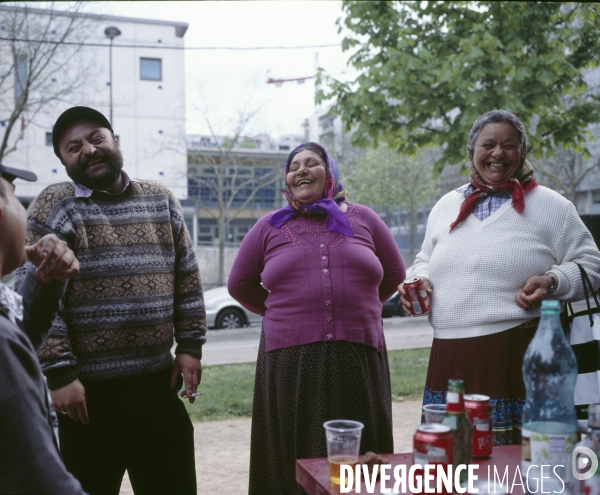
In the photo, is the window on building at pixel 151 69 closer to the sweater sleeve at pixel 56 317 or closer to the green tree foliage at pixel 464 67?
the green tree foliage at pixel 464 67

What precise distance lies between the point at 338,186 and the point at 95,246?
1334 millimetres

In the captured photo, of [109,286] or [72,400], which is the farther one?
[109,286]

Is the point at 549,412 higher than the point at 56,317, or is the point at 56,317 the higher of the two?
the point at 56,317

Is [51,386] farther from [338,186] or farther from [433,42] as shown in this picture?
[433,42]

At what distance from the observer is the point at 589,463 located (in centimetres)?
178

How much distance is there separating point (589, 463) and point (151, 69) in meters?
28.6

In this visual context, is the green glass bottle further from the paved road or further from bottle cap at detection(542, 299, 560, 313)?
the paved road

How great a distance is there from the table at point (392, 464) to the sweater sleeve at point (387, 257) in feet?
4.49

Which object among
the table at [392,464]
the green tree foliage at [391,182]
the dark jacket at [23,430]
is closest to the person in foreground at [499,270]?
the table at [392,464]

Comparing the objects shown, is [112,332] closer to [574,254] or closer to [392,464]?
[392,464]

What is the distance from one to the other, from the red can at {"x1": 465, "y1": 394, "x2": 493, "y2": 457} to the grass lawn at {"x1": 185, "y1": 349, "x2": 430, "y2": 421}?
4839mm

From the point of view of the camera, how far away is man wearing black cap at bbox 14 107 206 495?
277 cm

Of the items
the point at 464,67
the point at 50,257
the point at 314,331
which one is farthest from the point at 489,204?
the point at 464,67

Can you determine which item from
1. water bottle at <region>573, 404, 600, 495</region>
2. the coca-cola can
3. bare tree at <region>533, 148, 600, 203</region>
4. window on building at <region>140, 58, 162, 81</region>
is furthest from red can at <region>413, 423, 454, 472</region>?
window on building at <region>140, 58, 162, 81</region>
